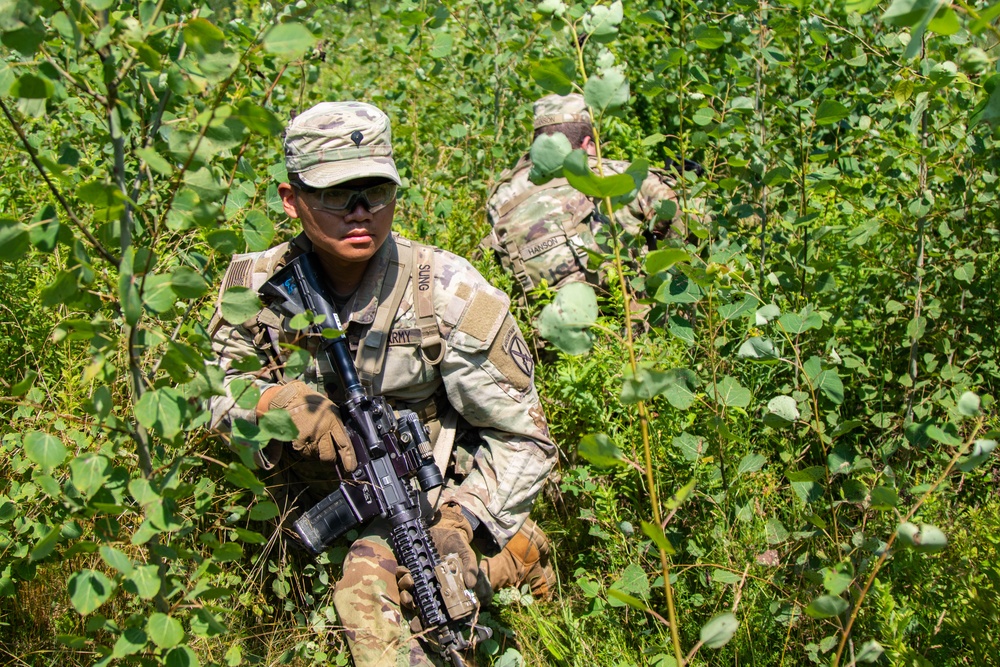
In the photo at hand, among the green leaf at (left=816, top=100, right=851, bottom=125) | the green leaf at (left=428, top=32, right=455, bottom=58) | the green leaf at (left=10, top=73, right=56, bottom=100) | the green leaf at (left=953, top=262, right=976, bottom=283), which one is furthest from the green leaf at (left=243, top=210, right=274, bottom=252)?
the green leaf at (left=953, top=262, right=976, bottom=283)

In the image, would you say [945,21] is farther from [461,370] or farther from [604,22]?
[461,370]

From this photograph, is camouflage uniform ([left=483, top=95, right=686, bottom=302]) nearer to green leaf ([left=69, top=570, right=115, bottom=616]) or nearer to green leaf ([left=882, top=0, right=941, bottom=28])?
green leaf ([left=69, top=570, right=115, bottom=616])

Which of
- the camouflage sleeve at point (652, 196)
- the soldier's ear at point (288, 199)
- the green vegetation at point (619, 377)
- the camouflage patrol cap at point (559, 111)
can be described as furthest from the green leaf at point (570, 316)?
the camouflage patrol cap at point (559, 111)

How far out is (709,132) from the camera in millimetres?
2756

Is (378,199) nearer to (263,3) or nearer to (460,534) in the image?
(460,534)

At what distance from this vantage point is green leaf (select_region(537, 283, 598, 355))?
4.82ft

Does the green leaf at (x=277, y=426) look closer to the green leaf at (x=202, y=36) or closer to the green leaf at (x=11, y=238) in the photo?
the green leaf at (x=11, y=238)

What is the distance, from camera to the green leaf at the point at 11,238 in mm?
1379

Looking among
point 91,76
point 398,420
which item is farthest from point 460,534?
point 91,76

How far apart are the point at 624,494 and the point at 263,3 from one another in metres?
2.72

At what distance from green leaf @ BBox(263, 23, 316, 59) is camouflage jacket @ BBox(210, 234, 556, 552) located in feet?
4.87

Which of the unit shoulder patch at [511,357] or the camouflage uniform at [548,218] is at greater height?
the unit shoulder patch at [511,357]

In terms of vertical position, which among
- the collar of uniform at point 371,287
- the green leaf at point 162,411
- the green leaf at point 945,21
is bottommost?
the collar of uniform at point 371,287

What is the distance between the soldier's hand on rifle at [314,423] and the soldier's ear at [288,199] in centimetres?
58
